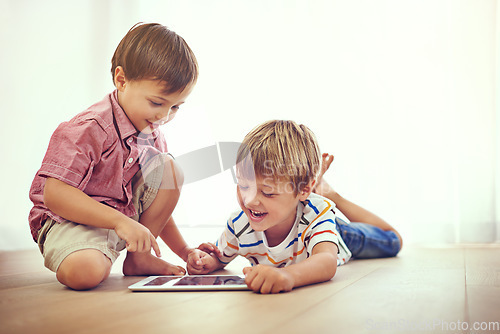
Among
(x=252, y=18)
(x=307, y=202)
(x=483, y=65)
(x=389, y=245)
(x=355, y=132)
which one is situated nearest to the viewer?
(x=307, y=202)

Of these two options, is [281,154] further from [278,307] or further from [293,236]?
[278,307]

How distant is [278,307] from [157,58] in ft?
2.05

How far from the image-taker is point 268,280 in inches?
31.6

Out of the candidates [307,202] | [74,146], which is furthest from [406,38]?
[74,146]

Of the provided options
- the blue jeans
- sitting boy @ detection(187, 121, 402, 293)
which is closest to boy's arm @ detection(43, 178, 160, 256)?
sitting boy @ detection(187, 121, 402, 293)

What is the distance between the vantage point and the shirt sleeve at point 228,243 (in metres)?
1.14

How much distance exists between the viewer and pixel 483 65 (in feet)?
6.06

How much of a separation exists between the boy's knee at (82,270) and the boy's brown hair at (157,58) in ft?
1.25

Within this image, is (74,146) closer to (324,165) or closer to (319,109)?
(324,165)

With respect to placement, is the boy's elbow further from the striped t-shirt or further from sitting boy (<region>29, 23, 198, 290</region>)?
the striped t-shirt

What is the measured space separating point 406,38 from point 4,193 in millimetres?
→ 1697

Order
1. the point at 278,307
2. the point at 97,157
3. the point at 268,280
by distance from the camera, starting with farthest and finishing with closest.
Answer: the point at 97,157
the point at 268,280
the point at 278,307

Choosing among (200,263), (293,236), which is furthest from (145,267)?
(293,236)

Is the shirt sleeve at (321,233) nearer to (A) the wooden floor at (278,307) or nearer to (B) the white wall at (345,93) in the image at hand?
(A) the wooden floor at (278,307)
